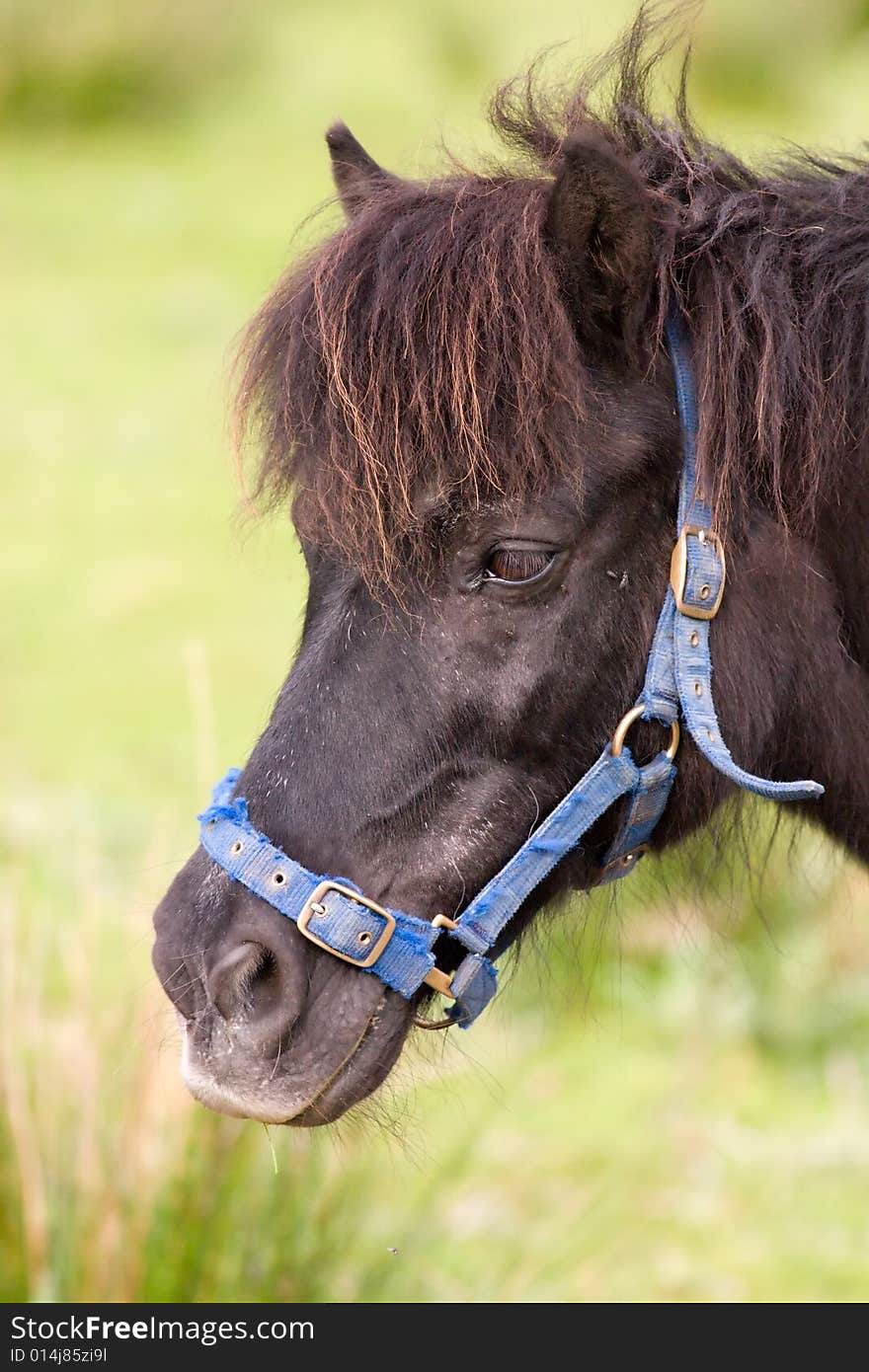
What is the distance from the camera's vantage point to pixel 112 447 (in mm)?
10672

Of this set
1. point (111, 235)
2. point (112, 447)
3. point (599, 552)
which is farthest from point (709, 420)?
point (111, 235)

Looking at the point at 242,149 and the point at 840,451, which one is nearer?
the point at 840,451

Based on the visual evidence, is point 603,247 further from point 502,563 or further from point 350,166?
point 350,166

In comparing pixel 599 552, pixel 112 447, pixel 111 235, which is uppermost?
pixel 599 552

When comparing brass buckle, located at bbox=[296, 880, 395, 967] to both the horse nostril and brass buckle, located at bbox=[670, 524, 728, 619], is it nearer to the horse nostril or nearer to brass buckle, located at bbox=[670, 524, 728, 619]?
the horse nostril

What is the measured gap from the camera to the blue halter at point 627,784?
2.04 metres

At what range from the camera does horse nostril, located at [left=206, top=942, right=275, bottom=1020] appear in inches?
77.6

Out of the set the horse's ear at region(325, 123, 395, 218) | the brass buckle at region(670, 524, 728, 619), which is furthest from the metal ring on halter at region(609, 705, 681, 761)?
the horse's ear at region(325, 123, 395, 218)

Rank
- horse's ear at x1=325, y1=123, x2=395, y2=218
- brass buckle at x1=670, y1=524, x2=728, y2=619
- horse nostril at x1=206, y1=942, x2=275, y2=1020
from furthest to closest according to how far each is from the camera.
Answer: horse's ear at x1=325, y1=123, x2=395, y2=218
brass buckle at x1=670, y1=524, x2=728, y2=619
horse nostril at x1=206, y1=942, x2=275, y2=1020

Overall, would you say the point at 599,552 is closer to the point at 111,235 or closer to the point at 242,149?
the point at 111,235

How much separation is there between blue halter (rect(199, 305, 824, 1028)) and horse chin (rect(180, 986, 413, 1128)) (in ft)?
0.37

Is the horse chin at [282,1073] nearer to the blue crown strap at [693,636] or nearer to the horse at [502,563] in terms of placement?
the horse at [502,563]

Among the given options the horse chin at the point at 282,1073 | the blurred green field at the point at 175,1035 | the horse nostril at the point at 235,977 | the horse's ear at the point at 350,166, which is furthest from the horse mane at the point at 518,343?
the horse chin at the point at 282,1073
